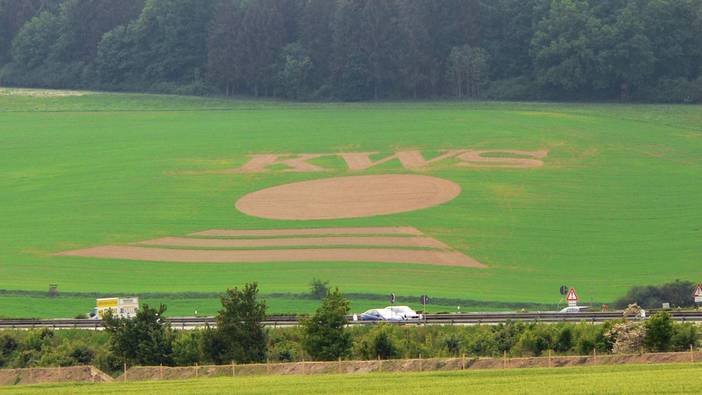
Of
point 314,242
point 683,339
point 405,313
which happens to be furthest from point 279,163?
point 683,339

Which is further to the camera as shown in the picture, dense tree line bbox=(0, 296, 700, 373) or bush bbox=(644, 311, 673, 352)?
dense tree line bbox=(0, 296, 700, 373)

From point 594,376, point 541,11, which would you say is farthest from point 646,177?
point 594,376

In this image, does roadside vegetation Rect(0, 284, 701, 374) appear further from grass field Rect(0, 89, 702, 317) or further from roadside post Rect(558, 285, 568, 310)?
grass field Rect(0, 89, 702, 317)

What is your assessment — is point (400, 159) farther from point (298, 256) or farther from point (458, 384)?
point (458, 384)

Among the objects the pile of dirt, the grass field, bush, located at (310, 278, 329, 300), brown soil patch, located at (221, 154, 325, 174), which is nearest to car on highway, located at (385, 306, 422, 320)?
the grass field

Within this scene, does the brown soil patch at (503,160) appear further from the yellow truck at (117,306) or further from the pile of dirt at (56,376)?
the pile of dirt at (56,376)

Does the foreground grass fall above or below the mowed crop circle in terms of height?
above

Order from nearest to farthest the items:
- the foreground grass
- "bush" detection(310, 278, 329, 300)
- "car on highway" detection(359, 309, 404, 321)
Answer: the foreground grass < "car on highway" detection(359, 309, 404, 321) < "bush" detection(310, 278, 329, 300)

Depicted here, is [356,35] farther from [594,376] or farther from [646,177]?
[594,376]
